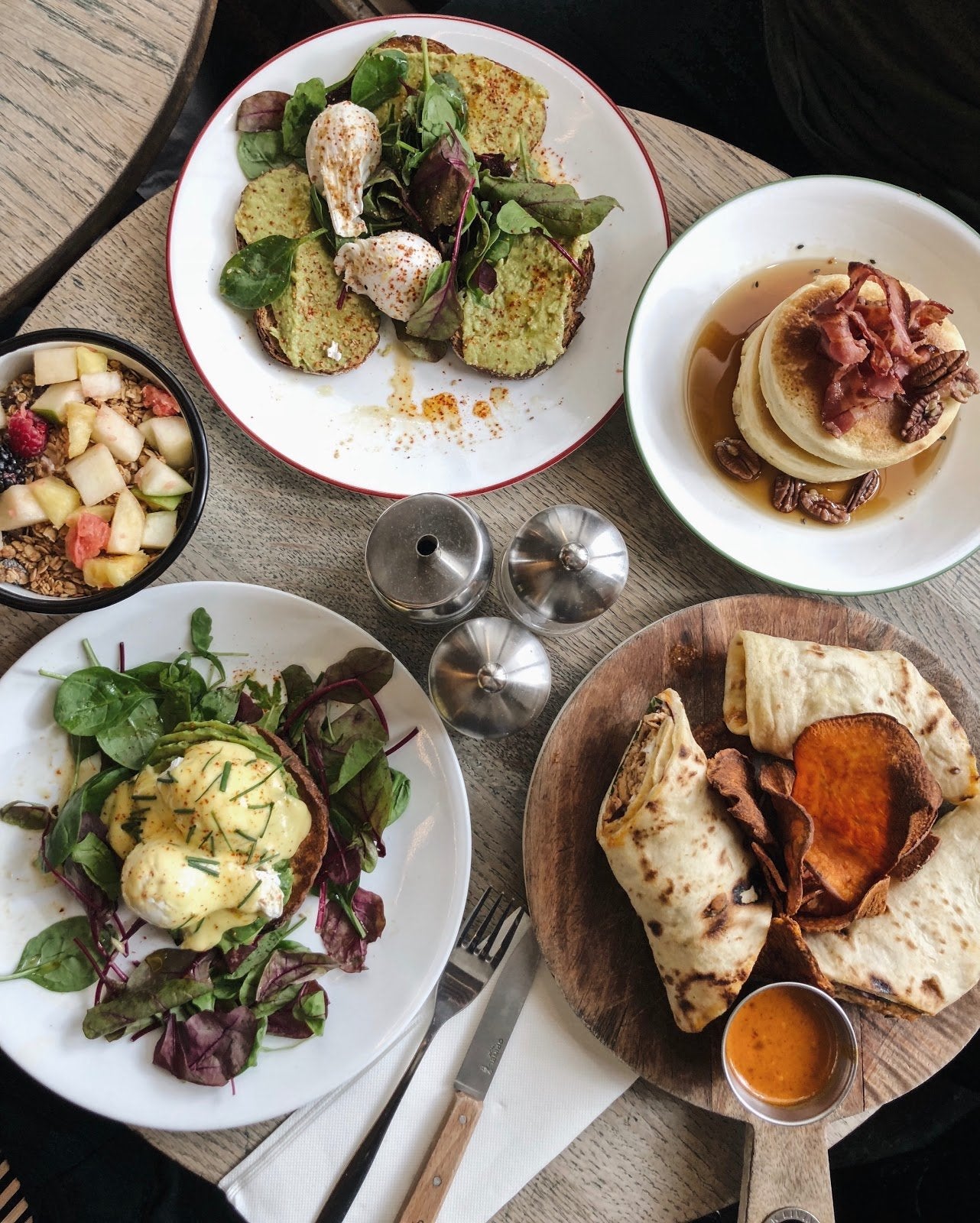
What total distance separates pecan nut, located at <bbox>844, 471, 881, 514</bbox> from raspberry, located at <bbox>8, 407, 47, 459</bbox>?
5.18 ft

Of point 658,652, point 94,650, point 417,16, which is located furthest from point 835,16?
point 94,650

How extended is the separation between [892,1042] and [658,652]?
86 cm

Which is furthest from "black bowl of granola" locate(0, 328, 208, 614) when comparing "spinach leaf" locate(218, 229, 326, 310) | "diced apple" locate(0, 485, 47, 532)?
"spinach leaf" locate(218, 229, 326, 310)

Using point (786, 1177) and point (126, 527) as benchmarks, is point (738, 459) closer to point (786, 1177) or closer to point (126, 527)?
point (126, 527)

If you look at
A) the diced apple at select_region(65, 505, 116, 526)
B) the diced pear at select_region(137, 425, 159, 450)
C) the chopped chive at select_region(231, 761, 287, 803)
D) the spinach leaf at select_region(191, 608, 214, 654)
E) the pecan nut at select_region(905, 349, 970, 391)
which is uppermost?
the pecan nut at select_region(905, 349, 970, 391)

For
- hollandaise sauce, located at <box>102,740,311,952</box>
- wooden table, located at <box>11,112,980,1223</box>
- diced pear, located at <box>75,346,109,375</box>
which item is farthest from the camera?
wooden table, located at <box>11,112,980,1223</box>

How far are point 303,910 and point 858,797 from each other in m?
1.05

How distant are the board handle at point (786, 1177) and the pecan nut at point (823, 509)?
44.7 inches

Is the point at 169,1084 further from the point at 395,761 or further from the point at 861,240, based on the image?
the point at 861,240

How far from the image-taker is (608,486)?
69.9 inches

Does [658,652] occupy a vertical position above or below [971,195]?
below

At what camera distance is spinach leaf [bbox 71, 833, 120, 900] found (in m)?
1.53

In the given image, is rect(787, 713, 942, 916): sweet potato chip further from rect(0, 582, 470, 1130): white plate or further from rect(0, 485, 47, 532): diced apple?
rect(0, 485, 47, 532): diced apple

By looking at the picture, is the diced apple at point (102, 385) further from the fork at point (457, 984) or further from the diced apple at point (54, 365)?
the fork at point (457, 984)
